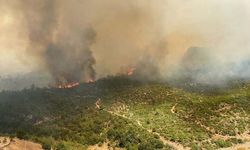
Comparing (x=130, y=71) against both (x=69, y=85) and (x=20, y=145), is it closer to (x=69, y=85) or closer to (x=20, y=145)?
(x=69, y=85)

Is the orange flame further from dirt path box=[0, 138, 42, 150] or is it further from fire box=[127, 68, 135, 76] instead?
dirt path box=[0, 138, 42, 150]

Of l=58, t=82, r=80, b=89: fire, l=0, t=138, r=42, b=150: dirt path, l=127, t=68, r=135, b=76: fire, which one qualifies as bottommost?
l=0, t=138, r=42, b=150: dirt path

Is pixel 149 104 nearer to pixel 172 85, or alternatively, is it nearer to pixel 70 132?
pixel 172 85

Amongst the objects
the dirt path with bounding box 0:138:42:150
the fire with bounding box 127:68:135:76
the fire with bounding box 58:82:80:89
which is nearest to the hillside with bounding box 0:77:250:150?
the dirt path with bounding box 0:138:42:150

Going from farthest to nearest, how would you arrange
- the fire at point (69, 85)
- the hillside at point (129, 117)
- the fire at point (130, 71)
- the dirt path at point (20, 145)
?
the fire at point (130, 71) → the fire at point (69, 85) → the hillside at point (129, 117) → the dirt path at point (20, 145)

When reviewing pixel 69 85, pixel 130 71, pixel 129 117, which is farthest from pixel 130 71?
pixel 129 117

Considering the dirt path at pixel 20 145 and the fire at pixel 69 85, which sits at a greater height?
the fire at pixel 69 85

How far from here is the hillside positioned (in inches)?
3979

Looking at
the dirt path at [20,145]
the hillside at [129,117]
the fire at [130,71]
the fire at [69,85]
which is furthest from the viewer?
the fire at [130,71]

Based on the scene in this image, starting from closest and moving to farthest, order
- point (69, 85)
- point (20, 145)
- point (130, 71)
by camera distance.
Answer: point (20, 145)
point (69, 85)
point (130, 71)

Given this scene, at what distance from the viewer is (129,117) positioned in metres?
113

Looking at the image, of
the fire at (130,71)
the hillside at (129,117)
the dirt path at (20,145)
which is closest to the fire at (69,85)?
the hillside at (129,117)

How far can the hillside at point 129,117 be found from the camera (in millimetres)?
101062

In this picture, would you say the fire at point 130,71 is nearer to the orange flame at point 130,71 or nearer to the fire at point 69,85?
the orange flame at point 130,71
